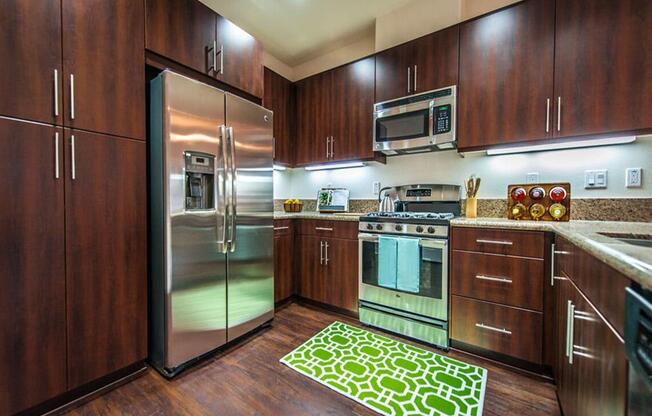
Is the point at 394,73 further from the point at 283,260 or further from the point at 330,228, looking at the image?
the point at 283,260

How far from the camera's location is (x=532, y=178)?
2.14 meters

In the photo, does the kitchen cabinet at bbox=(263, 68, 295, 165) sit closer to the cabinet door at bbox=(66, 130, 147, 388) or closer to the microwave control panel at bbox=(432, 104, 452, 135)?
the cabinet door at bbox=(66, 130, 147, 388)

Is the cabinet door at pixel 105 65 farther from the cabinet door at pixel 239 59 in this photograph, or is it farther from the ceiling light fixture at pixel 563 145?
the ceiling light fixture at pixel 563 145

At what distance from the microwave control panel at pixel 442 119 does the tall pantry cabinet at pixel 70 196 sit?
2.13m

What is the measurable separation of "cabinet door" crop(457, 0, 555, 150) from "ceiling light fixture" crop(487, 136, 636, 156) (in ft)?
0.60

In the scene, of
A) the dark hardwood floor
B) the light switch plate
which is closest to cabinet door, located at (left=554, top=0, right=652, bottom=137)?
the light switch plate

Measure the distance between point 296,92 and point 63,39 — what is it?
7.07 feet

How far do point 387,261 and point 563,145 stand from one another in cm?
154

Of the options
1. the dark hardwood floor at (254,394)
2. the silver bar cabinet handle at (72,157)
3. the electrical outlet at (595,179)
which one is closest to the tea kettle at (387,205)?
the dark hardwood floor at (254,394)

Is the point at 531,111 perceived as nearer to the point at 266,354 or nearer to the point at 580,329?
the point at 580,329

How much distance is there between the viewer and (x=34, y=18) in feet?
4.14

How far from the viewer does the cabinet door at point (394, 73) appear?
7.85 feet

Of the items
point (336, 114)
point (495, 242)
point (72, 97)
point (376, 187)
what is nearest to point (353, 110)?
point (336, 114)

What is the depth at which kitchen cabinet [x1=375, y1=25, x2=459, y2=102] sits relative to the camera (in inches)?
85.9
